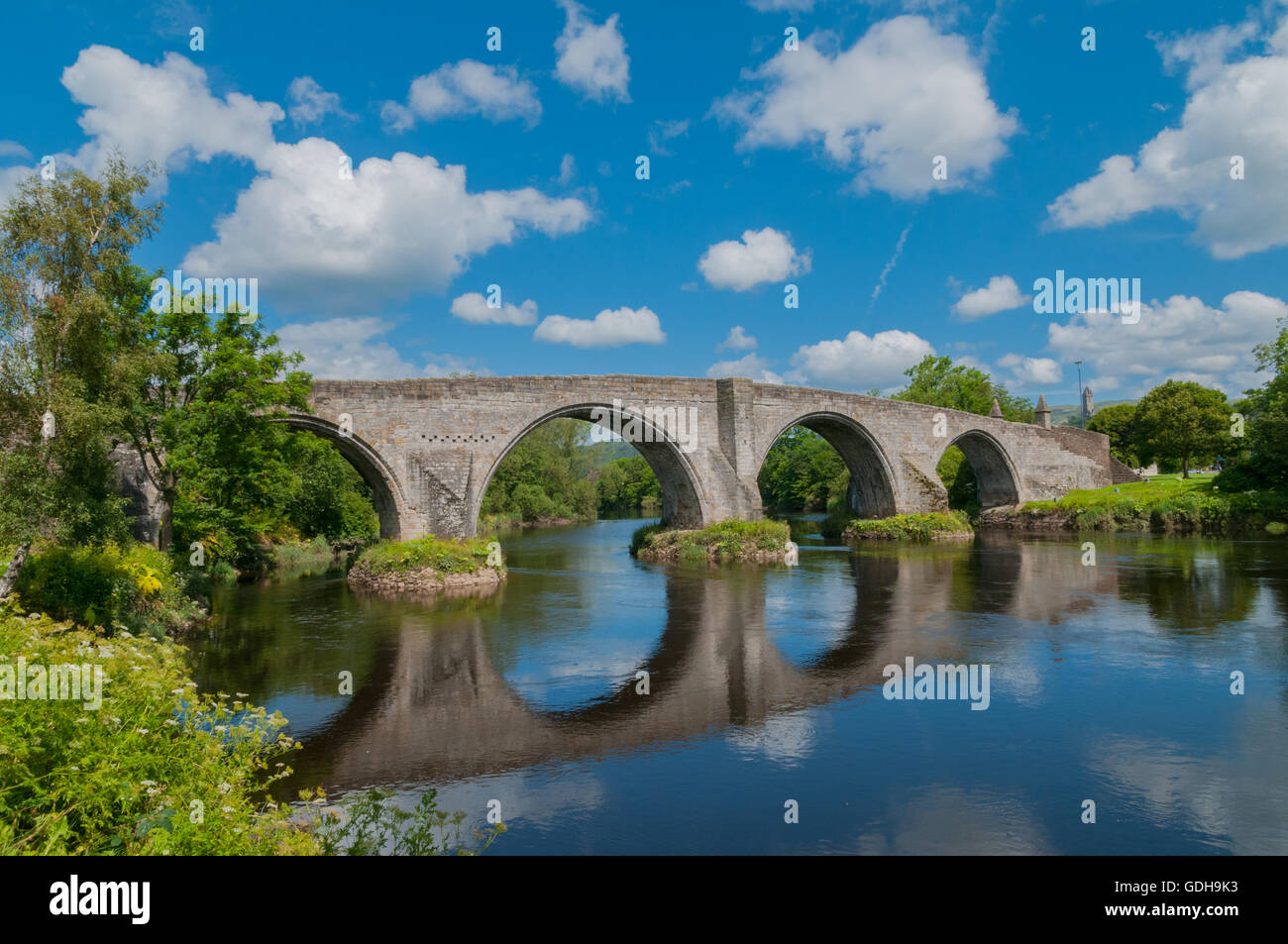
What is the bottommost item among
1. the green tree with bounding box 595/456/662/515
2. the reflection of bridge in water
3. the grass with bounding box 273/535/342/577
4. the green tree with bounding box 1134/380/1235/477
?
the reflection of bridge in water

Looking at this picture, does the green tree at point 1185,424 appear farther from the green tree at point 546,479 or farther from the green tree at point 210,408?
the green tree at point 210,408

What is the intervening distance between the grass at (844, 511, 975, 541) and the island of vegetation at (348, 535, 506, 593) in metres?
20.6

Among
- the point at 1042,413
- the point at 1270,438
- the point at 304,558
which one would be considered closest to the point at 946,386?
the point at 1042,413

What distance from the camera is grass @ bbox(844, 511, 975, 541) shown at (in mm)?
35781

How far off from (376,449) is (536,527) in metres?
30.1

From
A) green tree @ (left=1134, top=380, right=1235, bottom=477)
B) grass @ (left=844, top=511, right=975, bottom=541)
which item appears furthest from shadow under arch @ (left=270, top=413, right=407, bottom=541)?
green tree @ (left=1134, top=380, right=1235, bottom=477)

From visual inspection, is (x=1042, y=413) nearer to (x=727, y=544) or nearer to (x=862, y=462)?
(x=862, y=462)

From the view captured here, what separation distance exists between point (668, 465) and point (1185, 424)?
44805 millimetres

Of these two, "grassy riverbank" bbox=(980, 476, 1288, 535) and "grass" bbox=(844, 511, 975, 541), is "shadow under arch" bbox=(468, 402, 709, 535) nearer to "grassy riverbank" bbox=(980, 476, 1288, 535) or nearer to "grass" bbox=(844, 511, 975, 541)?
"grass" bbox=(844, 511, 975, 541)

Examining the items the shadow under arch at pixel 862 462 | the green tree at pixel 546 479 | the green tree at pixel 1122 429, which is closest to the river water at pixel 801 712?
the shadow under arch at pixel 862 462

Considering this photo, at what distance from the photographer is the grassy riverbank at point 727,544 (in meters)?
27.9

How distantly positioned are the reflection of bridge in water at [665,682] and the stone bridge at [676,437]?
6978 millimetres

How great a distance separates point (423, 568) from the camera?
2225 cm

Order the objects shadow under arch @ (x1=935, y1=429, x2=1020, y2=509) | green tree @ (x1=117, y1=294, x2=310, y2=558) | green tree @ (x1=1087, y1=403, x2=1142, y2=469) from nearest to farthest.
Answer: green tree @ (x1=117, y1=294, x2=310, y2=558) → shadow under arch @ (x1=935, y1=429, x2=1020, y2=509) → green tree @ (x1=1087, y1=403, x2=1142, y2=469)
